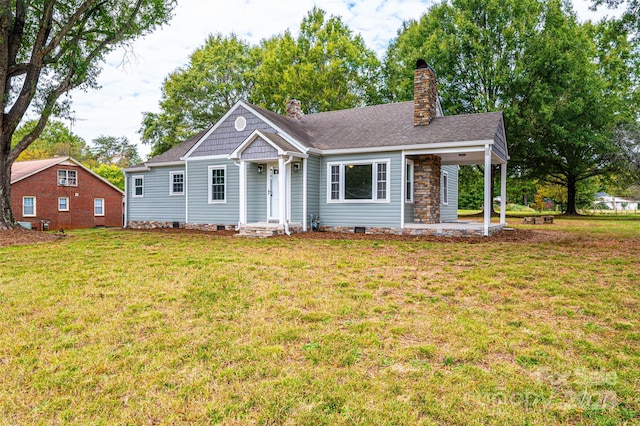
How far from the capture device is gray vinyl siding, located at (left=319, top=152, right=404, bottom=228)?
12.1 metres

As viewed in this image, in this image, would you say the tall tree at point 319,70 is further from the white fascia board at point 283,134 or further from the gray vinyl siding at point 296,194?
the gray vinyl siding at point 296,194

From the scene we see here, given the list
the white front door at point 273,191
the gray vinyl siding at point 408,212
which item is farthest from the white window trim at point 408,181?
the white front door at point 273,191

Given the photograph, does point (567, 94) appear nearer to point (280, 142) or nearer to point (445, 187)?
point (445, 187)

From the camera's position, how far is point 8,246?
31.2ft

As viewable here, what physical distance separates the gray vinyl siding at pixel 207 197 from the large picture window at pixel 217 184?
0.12 metres

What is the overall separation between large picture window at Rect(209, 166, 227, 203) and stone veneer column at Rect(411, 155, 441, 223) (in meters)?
6.88

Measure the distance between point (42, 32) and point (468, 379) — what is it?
51.0ft

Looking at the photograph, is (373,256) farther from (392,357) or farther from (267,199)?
(267,199)

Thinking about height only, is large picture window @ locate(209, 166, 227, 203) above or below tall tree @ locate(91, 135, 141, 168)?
below

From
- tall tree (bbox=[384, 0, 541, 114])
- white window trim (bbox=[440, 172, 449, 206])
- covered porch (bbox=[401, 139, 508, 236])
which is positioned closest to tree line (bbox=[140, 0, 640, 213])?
tall tree (bbox=[384, 0, 541, 114])

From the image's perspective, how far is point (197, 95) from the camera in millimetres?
27484

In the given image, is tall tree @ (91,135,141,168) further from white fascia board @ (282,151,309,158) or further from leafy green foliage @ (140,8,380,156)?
white fascia board @ (282,151,309,158)

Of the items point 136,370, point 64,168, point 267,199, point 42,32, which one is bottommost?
point 136,370

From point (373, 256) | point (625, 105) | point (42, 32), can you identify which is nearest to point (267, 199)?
point (373, 256)
